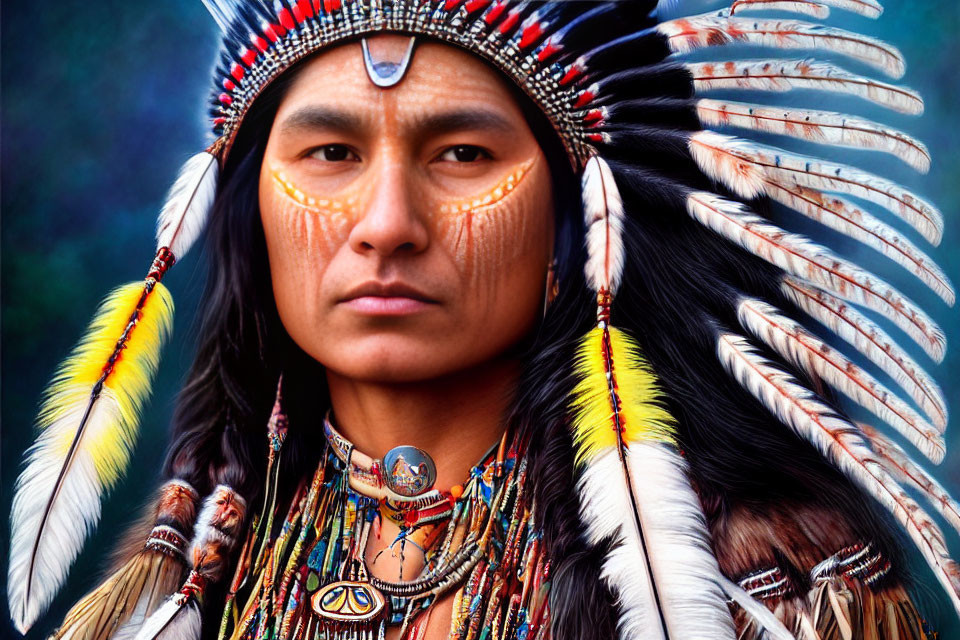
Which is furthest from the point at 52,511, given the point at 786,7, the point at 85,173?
the point at 786,7

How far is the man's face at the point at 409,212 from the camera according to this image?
71.9 inches

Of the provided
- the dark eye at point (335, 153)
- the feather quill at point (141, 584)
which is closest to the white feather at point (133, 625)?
the feather quill at point (141, 584)

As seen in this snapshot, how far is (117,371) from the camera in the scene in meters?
2.02

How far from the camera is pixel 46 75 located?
235cm

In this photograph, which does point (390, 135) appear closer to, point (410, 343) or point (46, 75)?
point (410, 343)

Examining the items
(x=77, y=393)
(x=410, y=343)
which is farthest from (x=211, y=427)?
(x=410, y=343)

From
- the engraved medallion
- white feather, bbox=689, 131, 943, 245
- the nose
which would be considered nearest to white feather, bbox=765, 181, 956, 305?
white feather, bbox=689, 131, 943, 245

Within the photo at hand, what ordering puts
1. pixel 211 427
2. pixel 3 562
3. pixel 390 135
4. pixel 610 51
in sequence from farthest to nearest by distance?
pixel 3 562 → pixel 211 427 → pixel 610 51 → pixel 390 135

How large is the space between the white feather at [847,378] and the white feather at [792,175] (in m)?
0.26

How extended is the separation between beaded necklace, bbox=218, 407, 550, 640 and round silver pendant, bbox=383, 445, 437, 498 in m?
0.02

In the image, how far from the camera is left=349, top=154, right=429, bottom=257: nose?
5.85 feet

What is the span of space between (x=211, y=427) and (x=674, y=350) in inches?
39.2

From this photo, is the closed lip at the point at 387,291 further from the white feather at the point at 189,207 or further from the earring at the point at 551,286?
the white feather at the point at 189,207

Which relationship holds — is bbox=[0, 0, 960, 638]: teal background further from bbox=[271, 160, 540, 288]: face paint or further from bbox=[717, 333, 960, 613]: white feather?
bbox=[717, 333, 960, 613]: white feather
